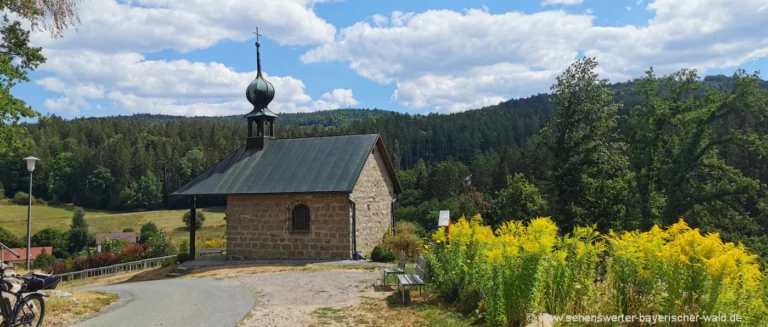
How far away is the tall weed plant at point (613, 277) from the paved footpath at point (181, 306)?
4584 mm

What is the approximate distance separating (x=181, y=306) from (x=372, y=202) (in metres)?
11.8

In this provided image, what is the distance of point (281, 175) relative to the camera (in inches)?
868

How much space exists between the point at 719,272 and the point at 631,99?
111804 mm

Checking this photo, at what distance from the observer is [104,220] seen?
79062mm

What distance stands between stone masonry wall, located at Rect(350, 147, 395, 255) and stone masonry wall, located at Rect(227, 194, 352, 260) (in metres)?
0.88

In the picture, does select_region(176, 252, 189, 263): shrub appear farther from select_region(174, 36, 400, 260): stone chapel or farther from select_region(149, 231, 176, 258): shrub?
select_region(149, 231, 176, 258): shrub

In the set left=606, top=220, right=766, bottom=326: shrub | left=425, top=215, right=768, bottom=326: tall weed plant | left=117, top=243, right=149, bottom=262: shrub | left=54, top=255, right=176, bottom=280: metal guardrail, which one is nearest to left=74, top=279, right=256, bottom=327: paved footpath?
left=425, top=215, right=768, bottom=326: tall weed plant

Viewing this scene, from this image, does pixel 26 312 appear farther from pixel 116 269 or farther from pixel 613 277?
pixel 116 269

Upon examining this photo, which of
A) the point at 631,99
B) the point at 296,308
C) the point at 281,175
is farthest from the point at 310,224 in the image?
the point at 631,99

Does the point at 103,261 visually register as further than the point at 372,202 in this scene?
Yes

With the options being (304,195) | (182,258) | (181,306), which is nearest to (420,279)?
(181,306)

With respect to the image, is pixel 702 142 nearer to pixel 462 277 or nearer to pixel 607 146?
pixel 607 146

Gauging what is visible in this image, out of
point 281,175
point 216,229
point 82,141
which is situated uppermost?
point 82,141

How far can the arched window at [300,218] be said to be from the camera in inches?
833
